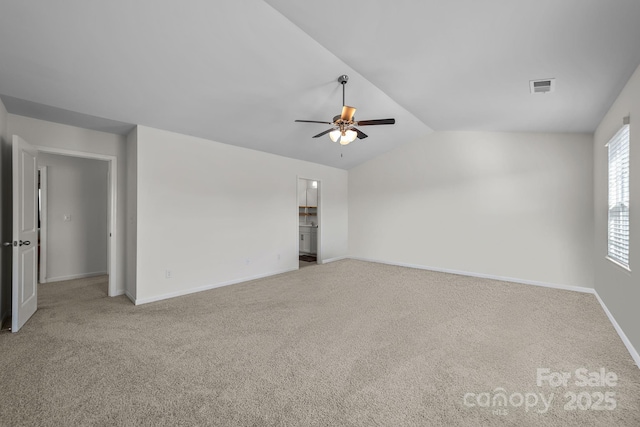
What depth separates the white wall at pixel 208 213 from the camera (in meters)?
3.92

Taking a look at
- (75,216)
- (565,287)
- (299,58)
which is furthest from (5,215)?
(565,287)

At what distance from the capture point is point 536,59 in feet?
8.44

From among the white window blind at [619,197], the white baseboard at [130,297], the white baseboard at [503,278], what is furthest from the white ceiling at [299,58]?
the white baseboard at [503,278]

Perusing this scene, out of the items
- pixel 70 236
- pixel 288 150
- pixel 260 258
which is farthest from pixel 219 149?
pixel 70 236

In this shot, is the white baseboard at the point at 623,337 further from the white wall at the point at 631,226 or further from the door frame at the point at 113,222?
the door frame at the point at 113,222

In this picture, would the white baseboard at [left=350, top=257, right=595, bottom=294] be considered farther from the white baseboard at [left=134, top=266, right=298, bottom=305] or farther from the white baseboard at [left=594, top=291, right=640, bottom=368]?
the white baseboard at [left=134, top=266, right=298, bottom=305]

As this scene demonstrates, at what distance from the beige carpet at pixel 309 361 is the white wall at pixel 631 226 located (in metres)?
0.26

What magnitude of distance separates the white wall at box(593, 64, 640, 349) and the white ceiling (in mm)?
209

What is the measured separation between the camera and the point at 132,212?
4.01 meters

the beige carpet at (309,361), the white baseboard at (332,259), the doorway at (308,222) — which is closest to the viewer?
the beige carpet at (309,361)

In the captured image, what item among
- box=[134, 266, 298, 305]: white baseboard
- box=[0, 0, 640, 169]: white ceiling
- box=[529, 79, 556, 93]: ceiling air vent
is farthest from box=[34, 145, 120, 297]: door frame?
box=[529, 79, 556, 93]: ceiling air vent

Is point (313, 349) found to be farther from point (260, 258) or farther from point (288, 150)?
point (288, 150)

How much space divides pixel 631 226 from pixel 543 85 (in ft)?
5.33

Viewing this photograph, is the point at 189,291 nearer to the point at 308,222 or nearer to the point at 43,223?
the point at 43,223
